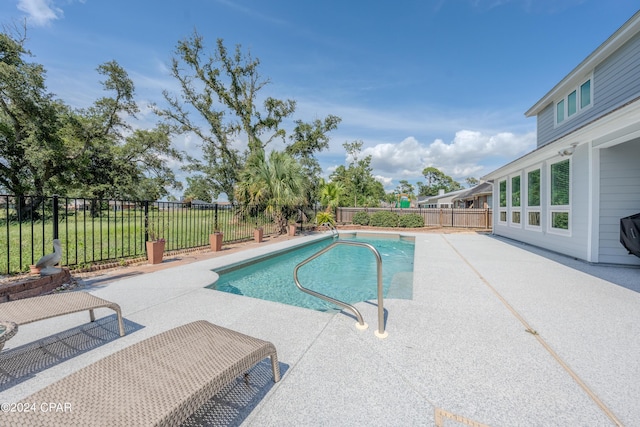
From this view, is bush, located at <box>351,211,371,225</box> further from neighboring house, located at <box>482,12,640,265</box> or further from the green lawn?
neighboring house, located at <box>482,12,640,265</box>

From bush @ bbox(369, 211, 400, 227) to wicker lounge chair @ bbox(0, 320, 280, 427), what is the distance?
49.0 feet

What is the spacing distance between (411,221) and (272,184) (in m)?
9.17

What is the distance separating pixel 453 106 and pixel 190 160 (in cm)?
2002

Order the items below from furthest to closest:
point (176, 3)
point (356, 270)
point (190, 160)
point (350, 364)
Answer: point (190, 160) < point (176, 3) < point (356, 270) < point (350, 364)

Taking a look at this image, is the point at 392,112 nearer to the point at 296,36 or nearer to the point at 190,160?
the point at 296,36

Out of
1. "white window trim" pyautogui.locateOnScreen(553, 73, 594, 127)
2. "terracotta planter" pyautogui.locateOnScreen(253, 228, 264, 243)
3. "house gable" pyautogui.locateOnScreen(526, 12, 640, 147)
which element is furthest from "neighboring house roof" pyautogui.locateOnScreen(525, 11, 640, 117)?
"terracotta planter" pyautogui.locateOnScreen(253, 228, 264, 243)

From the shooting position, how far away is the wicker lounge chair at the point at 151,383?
1154 millimetres

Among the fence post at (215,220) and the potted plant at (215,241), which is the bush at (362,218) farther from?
the potted plant at (215,241)

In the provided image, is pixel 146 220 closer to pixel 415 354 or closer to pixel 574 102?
pixel 415 354

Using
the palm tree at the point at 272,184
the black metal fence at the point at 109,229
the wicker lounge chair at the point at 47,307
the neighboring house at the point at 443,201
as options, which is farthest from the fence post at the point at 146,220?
the neighboring house at the point at 443,201

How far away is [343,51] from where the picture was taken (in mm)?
12664

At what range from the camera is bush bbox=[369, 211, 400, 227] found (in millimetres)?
16127

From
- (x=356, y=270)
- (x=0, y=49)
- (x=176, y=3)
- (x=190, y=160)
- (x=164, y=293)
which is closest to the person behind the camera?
(x=164, y=293)

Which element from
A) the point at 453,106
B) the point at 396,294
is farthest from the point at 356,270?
the point at 453,106
